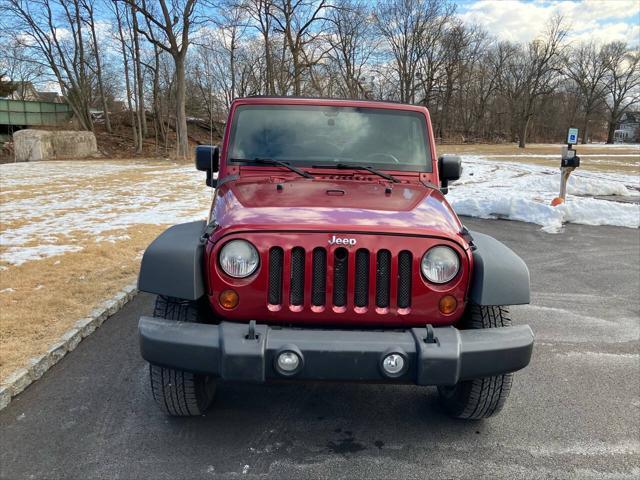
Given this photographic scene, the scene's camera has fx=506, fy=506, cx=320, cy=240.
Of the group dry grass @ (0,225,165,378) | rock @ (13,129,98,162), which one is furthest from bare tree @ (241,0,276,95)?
dry grass @ (0,225,165,378)

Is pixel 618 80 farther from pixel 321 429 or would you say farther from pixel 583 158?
pixel 321 429

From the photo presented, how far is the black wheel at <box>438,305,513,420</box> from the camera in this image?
2.66 metres

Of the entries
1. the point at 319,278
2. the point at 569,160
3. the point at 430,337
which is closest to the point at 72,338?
the point at 319,278

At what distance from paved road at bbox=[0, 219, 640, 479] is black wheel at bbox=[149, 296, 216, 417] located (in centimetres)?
15

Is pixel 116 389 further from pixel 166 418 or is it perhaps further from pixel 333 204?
pixel 333 204

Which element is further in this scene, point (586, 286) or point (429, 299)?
point (586, 286)

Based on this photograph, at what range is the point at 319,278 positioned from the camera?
2.50 meters

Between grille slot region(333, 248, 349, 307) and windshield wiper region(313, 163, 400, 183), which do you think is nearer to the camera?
grille slot region(333, 248, 349, 307)

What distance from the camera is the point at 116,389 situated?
3330 mm

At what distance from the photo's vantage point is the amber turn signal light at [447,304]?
2.55 meters

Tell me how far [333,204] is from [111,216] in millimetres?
8099

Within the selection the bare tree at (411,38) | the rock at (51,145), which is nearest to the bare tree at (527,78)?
the bare tree at (411,38)

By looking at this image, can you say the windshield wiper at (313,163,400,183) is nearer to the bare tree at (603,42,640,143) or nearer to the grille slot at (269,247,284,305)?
the grille slot at (269,247,284,305)

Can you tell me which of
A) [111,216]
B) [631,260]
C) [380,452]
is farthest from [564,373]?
[111,216]
